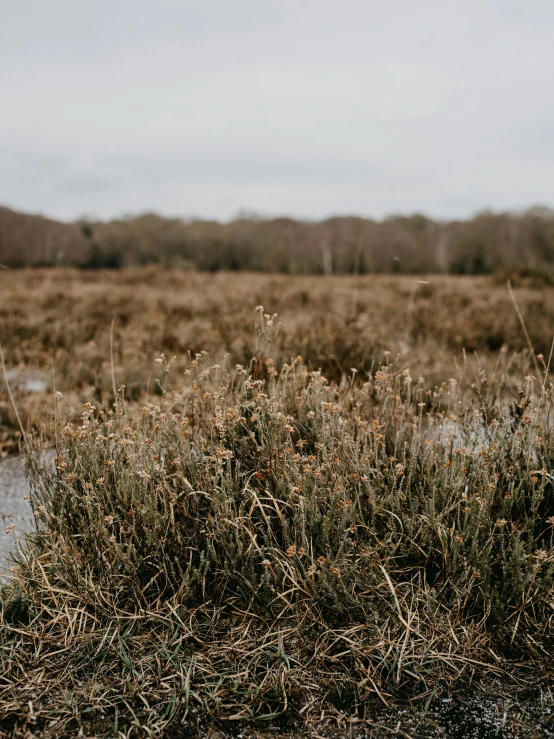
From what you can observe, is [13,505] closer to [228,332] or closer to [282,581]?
[282,581]

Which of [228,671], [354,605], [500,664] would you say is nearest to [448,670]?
[500,664]

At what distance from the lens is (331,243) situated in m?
31.4

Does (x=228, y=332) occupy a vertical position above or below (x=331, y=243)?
below

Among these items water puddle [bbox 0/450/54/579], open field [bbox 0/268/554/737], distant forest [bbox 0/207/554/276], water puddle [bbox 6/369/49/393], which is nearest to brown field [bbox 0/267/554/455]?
water puddle [bbox 6/369/49/393]

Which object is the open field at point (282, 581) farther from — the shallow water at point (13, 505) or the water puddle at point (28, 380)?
the water puddle at point (28, 380)

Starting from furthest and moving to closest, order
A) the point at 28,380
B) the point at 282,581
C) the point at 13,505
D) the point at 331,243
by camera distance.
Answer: the point at 331,243, the point at 28,380, the point at 13,505, the point at 282,581

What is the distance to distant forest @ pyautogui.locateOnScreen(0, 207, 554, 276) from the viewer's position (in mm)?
27969

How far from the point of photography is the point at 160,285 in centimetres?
1514

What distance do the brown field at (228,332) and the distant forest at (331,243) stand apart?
13124 mm

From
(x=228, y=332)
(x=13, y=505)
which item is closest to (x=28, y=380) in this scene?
(x=228, y=332)

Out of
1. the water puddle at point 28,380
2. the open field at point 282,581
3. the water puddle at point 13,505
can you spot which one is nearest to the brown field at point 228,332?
the water puddle at point 28,380

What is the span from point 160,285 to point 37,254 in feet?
10.5

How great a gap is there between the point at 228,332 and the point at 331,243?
24.8m

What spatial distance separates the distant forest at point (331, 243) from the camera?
91.8 ft
